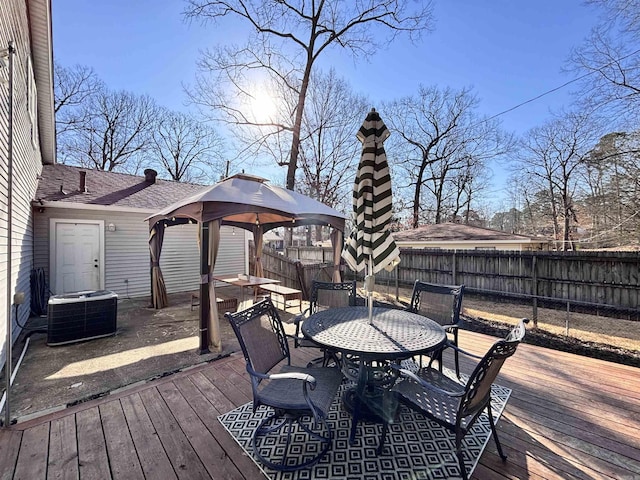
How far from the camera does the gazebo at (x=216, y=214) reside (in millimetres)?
Result: 4215

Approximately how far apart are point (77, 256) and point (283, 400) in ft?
26.1

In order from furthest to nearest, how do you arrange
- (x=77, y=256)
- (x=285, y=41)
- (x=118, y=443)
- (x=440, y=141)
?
(x=440, y=141), (x=285, y=41), (x=77, y=256), (x=118, y=443)

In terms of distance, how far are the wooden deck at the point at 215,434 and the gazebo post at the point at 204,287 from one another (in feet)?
2.72

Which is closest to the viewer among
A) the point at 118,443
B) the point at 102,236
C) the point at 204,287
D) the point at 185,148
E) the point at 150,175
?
the point at 118,443

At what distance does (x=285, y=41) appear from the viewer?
11305 millimetres

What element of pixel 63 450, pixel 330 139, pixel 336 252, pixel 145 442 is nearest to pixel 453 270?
pixel 336 252

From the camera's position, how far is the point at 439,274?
330 inches

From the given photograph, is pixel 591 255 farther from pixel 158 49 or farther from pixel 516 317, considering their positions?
pixel 158 49

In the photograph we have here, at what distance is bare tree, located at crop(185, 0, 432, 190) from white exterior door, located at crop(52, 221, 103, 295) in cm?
671

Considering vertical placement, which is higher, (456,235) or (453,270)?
(456,235)

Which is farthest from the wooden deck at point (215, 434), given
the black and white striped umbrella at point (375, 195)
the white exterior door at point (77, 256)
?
the white exterior door at point (77, 256)

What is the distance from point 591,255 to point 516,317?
2.19m

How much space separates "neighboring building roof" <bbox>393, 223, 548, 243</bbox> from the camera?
38.0ft

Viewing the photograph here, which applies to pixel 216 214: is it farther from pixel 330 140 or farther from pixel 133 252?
pixel 330 140
